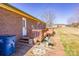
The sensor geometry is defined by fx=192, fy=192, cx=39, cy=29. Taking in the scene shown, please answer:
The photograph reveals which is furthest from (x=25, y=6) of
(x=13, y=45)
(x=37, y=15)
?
(x=13, y=45)

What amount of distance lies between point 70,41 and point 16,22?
1.15m

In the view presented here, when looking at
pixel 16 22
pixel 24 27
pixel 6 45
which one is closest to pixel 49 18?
pixel 24 27

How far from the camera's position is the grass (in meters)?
3.81

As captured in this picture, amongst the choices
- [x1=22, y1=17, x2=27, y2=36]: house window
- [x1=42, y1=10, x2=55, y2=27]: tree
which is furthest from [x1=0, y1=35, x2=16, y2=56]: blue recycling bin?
[x1=42, y1=10, x2=55, y2=27]: tree

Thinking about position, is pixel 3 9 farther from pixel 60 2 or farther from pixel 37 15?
pixel 60 2

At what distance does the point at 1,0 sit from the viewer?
3.74 m

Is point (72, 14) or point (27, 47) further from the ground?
point (72, 14)

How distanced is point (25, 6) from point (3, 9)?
437mm

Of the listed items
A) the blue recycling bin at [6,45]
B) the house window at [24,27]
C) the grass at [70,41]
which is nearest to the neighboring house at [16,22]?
the house window at [24,27]

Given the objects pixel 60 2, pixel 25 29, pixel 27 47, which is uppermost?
pixel 60 2

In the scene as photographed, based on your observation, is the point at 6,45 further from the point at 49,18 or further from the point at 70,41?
the point at 70,41

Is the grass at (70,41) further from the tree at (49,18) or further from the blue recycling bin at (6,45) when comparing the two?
the blue recycling bin at (6,45)

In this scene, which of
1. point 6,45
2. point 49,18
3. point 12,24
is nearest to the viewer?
point 6,45

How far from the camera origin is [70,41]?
12.6 ft
